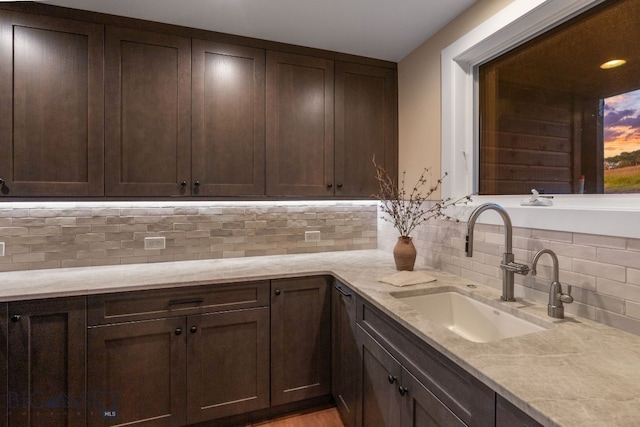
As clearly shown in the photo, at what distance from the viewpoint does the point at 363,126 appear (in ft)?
7.68

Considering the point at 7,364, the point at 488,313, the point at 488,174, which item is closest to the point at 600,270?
the point at 488,313

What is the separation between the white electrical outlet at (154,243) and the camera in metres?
2.09

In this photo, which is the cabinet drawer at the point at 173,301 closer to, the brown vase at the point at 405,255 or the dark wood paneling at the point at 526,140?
the brown vase at the point at 405,255

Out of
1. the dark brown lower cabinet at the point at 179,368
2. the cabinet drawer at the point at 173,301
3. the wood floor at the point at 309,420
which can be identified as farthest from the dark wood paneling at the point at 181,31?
the wood floor at the point at 309,420

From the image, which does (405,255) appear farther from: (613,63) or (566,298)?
(613,63)

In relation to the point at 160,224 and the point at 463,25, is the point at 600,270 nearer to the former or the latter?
the point at 463,25

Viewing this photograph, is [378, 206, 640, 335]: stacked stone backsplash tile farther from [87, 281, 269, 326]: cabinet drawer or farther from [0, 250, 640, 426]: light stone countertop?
[87, 281, 269, 326]: cabinet drawer

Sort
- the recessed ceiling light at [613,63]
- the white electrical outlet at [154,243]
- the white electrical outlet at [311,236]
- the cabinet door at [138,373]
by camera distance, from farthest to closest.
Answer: the white electrical outlet at [311,236]
the white electrical outlet at [154,243]
the cabinet door at [138,373]
the recessed ceiling light at [613,63]

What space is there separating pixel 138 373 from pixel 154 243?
Answer: 81 cm

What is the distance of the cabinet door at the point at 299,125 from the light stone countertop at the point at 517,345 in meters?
0.61

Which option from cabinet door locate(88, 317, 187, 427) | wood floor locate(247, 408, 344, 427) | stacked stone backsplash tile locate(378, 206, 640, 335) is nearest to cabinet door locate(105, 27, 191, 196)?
cabinet door locate(88, 317, 187, 427)

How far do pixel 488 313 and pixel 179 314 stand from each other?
5.00 ft

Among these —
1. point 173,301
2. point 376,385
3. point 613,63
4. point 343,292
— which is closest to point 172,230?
point 173,301

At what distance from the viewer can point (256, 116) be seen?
2072 millimetres
